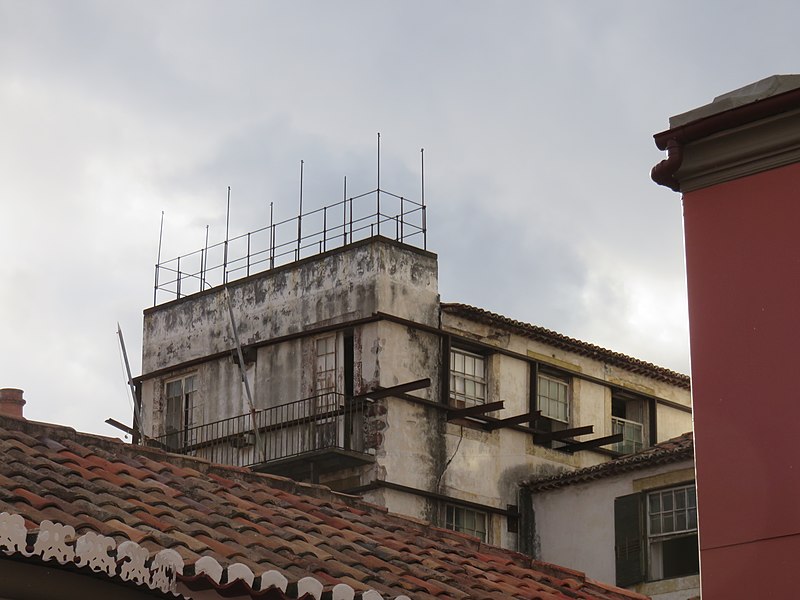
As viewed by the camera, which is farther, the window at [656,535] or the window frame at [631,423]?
the window frame at [631,423]

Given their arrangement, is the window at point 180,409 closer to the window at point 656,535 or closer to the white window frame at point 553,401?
the white window frame at point 553,401

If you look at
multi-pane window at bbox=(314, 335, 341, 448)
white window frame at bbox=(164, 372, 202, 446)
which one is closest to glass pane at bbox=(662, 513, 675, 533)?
multi-pane window at bbox=(314, 335, 341, 448)

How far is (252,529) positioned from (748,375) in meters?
3.65

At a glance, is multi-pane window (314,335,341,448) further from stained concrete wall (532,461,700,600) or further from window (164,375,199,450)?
stained concrete wall (532,461,700,600)

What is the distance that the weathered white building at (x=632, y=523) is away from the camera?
89.9ft

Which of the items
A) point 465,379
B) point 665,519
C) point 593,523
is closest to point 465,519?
point 593,523

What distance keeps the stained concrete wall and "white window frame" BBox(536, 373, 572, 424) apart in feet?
7.26

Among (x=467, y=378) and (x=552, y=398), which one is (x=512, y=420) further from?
(x=552, y=398)

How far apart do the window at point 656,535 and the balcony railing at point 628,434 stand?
516 cm

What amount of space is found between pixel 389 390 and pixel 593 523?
461 centimetres

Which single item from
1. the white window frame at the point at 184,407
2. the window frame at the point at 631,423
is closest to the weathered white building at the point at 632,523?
the window frame at the point at 631,423

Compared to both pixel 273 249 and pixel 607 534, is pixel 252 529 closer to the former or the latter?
pixel 607 534

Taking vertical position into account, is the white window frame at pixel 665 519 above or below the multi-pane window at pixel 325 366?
below

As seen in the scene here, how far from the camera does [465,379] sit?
3159 cm
